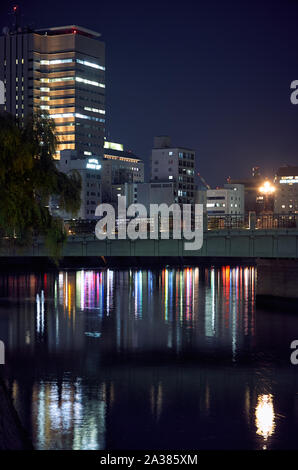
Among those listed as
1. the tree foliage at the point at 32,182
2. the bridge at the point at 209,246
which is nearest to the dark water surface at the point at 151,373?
the bridge at the point at 209,246

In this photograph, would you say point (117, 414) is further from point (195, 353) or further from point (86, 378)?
point (195, 353)

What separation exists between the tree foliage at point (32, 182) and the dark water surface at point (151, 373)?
7796 millimetres

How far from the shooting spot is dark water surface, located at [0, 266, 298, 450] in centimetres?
2886

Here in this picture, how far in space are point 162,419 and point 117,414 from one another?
2.02 metres

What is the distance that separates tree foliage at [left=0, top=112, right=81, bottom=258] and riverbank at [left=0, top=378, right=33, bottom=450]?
25.8ft

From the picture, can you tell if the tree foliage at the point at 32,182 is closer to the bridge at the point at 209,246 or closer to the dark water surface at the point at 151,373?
the dark water surface at the point at 151,373

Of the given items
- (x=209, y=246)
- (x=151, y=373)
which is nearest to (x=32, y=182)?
(x=151, y=373)

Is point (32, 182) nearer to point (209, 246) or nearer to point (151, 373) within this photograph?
point (151, 373)

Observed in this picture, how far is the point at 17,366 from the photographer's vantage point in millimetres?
40938

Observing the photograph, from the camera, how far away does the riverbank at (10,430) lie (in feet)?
82.4

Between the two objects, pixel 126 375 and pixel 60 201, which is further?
pixel 126 375

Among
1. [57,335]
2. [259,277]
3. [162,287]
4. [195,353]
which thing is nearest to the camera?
[195,353]

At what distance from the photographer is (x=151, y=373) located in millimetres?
39719

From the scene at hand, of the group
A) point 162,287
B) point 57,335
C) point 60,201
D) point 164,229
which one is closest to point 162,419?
point 60,201
